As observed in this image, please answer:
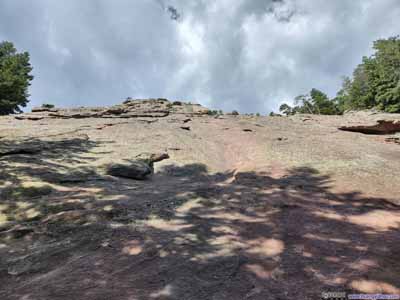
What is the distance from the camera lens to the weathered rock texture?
261 centimetres

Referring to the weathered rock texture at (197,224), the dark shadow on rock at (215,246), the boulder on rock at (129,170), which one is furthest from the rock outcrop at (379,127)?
the boulder on rock at (129,170)

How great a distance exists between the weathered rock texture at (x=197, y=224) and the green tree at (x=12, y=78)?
100 ft

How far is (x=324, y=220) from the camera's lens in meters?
3.90

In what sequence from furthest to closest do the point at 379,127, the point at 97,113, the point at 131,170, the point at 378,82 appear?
the point at 378,82 < the point at 97,113 < the point at 379,127 < the point at 131,170

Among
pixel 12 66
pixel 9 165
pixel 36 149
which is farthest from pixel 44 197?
pixel 12 66

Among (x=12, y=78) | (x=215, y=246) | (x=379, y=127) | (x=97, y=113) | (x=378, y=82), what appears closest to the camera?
(x=215, y=246)

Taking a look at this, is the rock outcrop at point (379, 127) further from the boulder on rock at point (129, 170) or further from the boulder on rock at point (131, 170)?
the boulder on rock at point (129, 170)

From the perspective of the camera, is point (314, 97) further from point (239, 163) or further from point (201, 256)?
point (201, 256)

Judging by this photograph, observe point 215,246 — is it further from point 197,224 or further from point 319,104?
point 319,104

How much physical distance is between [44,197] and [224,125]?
32.6 ft

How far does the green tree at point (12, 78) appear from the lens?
32500 mm

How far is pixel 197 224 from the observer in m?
3.99

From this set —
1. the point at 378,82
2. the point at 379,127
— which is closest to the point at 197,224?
the point at 379,127

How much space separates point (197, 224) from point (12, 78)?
38.0 metres
